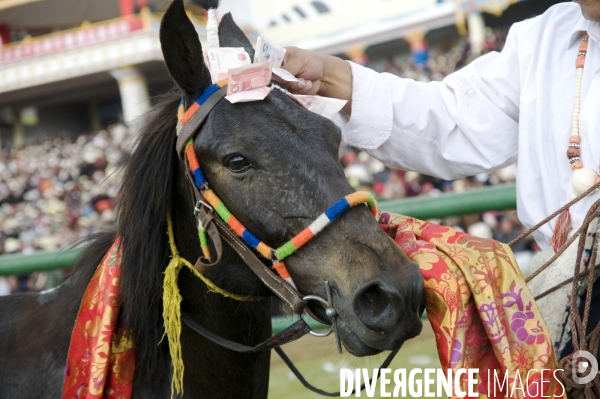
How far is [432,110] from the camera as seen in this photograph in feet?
7.55

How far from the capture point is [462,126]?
7.52 feet

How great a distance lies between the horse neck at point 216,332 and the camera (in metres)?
2.08

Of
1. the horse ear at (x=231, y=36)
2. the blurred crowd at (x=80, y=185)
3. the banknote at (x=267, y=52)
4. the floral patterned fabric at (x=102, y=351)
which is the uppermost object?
the blurred crowd at (x=80, y=185)

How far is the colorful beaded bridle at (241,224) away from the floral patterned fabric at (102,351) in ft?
1.19

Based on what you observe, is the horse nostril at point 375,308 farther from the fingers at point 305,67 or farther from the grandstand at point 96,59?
the grandstand at point 96,59

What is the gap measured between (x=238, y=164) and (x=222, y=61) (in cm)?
36

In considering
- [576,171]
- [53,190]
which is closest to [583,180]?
[576,171]

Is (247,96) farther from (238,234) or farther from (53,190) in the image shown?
(53,190)

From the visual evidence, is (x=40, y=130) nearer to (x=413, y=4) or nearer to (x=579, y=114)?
(x=413, y=4)

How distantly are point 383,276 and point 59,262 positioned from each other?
11.6 feet

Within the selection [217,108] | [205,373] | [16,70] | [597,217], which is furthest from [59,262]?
[16,70]

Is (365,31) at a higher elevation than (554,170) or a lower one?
higher

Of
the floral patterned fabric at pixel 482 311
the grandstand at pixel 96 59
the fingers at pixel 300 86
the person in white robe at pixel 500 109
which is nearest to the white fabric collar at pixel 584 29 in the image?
the person in white robe at pixel 500 109

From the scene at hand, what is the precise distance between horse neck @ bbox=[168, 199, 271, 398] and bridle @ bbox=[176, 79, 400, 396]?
0.06m
